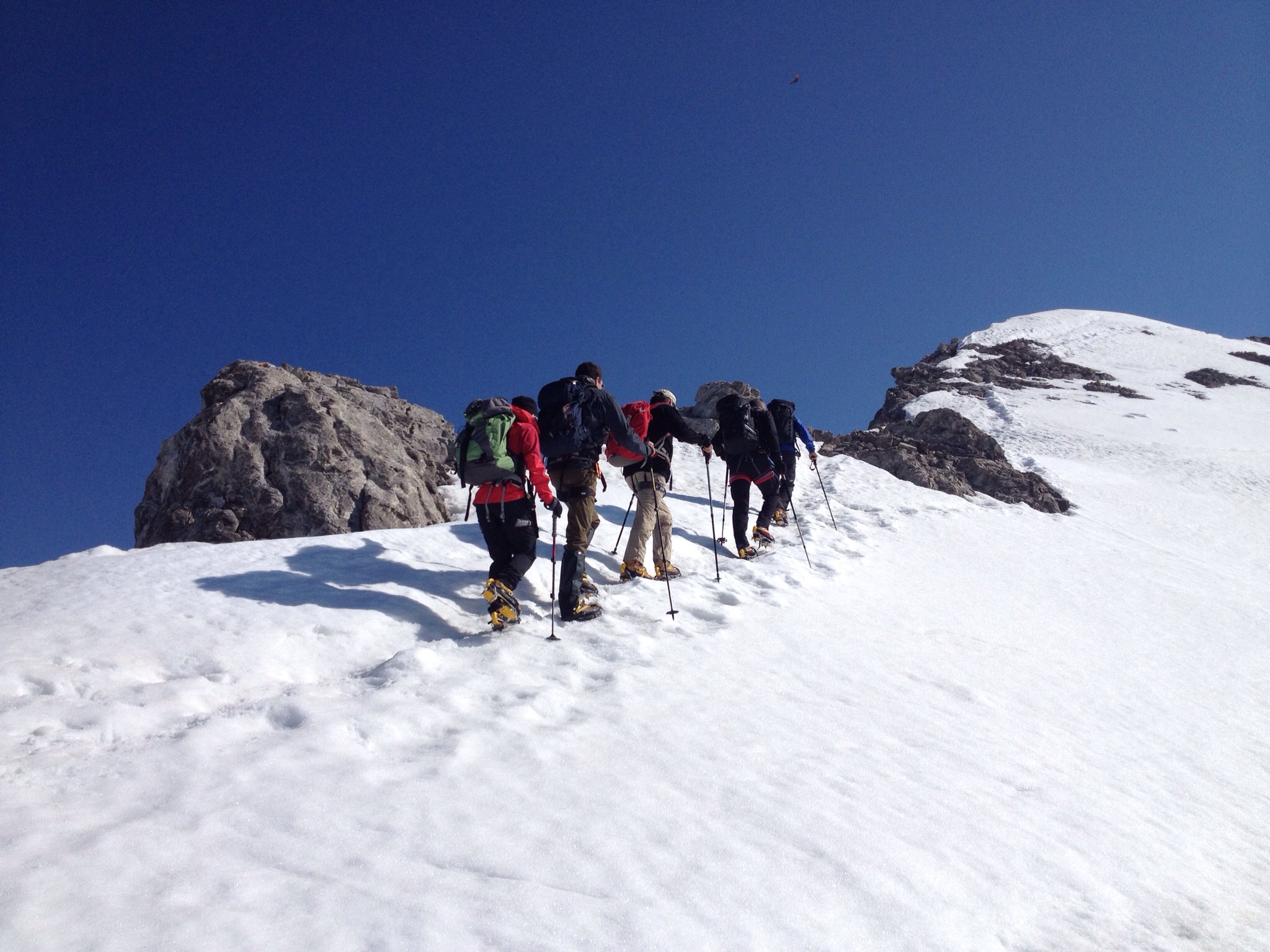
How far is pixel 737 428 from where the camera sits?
10.2 meters

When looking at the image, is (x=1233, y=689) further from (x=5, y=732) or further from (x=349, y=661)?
(x=5, y=732)

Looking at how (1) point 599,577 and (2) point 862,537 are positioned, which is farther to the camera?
(2) point 862,537

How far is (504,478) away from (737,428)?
194 inches

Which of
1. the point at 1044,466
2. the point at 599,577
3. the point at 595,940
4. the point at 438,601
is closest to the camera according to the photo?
the point at 595,940

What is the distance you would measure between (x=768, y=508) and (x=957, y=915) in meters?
8.55

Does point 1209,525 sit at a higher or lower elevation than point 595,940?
higher

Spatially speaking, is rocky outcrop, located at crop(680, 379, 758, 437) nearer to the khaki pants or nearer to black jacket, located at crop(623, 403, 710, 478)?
black jacket, located at crop(623, 403, 710, 478)

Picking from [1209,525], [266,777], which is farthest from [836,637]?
[1209,525]

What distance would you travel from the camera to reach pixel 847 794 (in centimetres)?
361

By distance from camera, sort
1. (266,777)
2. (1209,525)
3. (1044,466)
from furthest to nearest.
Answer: (1044,466)
(1209,525)
(266,777)

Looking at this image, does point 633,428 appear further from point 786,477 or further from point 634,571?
point 786,477

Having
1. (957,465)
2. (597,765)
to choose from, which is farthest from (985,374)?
(597,765)

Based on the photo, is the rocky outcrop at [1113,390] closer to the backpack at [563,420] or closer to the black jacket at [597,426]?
the black jacket at [597,426]

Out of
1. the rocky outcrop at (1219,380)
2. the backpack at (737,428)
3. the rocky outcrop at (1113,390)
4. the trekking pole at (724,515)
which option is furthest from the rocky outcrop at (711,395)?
the rocky outcrop at (1219,380)
